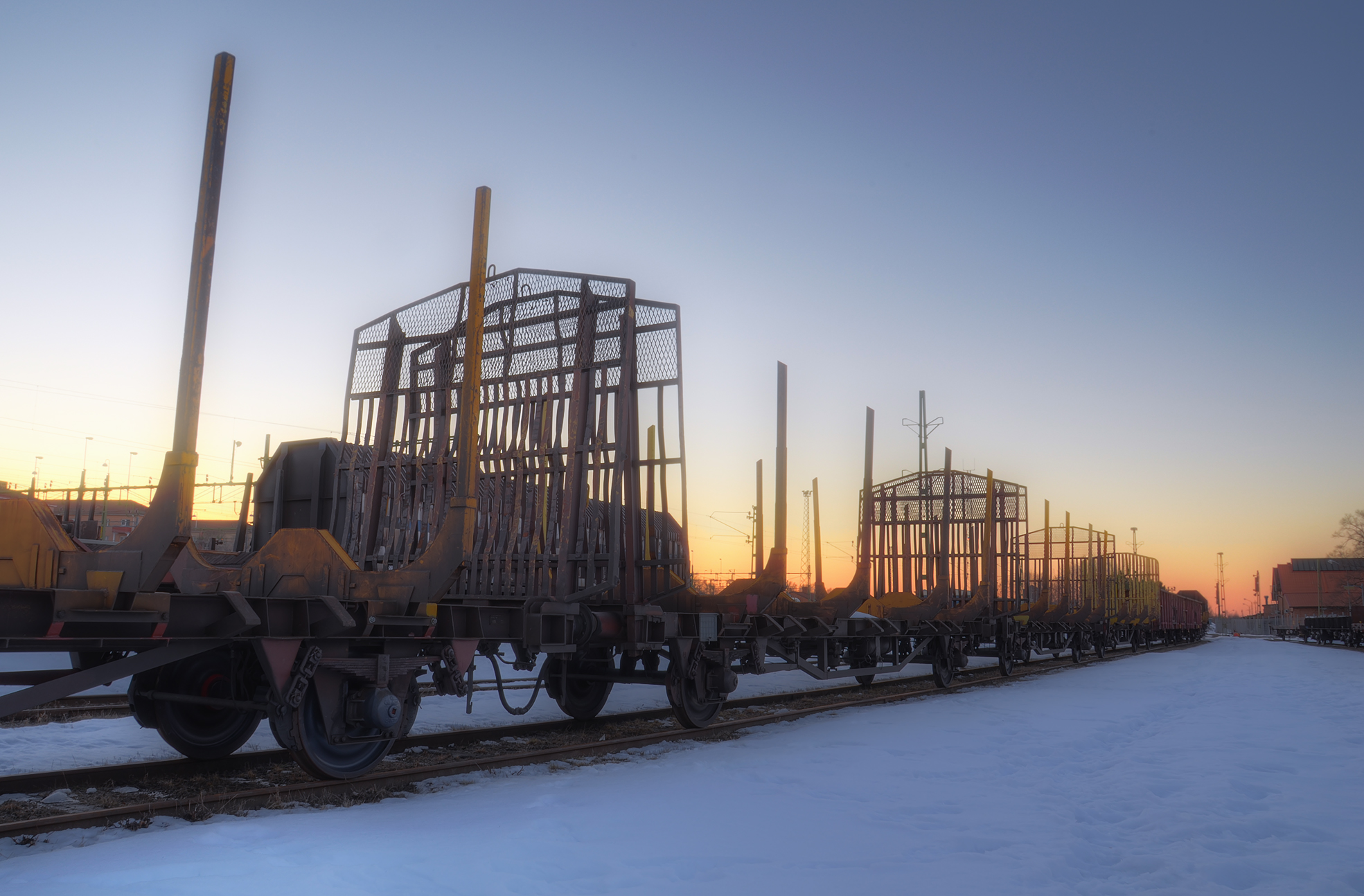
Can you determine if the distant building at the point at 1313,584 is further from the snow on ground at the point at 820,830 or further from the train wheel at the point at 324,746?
the train wheel at the point at 324,746

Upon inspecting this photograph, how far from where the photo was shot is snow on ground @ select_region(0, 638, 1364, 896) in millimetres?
4344

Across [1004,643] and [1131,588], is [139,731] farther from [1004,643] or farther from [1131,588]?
[1131,588]

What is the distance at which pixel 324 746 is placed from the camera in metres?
6.41

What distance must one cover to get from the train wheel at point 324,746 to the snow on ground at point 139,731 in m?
2.20

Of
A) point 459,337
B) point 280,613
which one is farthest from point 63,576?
point 459,337

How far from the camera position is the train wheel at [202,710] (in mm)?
6895

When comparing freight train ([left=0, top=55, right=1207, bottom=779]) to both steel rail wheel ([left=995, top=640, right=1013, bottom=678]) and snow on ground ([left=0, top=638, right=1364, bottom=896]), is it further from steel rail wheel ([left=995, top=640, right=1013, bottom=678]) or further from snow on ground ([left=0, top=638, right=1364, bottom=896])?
steel rail wheel ([left=995, top=640, right=1013, bottom=678])

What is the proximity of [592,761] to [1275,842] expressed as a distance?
16.8 feet

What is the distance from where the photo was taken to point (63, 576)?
5.05 meters

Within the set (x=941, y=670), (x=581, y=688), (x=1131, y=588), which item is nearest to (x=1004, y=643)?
(x=941, y=670)

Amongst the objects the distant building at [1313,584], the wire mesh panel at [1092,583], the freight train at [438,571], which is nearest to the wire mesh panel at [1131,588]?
the wire mesh panel at [1092,583]

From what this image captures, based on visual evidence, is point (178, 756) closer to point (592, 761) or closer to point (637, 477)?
point (592, 761)

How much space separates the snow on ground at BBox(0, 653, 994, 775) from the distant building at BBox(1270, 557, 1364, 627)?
102m

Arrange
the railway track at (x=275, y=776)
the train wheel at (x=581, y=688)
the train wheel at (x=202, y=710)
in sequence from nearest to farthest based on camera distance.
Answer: the railway track at (x=275, y=776) < the train wheel at (x=202, y=710) < the train wheel at (x=581, y=688)
